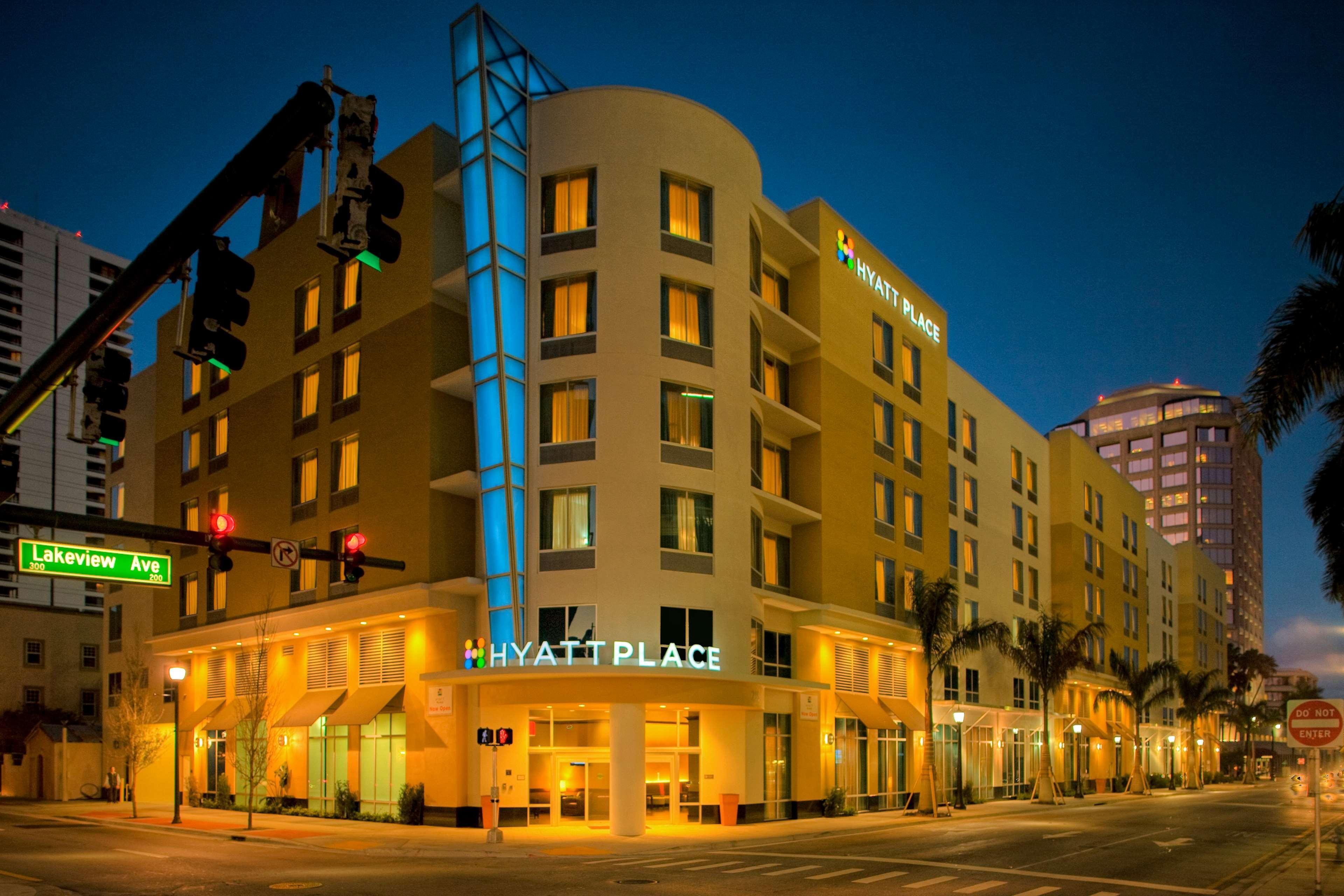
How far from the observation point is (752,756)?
1473 inches

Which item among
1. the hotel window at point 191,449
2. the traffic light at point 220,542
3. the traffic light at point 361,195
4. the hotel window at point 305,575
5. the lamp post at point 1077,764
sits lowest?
the lamp post at point 1077,764

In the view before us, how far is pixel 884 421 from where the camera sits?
49406 mm

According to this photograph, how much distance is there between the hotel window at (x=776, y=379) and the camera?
142ft

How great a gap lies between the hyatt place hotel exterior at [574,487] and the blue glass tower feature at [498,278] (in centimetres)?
11

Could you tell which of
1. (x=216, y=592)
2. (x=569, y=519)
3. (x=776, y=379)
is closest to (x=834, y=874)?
(x=569, y=519)

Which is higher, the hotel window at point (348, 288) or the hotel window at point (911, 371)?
the hotel window at point (348, 288)

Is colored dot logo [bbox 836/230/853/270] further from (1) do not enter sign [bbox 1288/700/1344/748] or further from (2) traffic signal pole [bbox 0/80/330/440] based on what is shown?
(2) traffic signal pole [bbox 0/80/330/440]

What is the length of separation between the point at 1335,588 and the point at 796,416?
2172 cm

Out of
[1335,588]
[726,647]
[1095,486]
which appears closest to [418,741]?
[726,647]

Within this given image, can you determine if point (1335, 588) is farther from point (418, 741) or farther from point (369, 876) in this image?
point (418, 741)

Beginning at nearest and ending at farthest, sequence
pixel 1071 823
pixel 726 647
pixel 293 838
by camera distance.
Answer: pixel 293 838 → pixel 726 647 → pixel 1071 823

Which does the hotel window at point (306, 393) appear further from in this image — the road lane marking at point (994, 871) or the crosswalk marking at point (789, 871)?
the crosswalk marking at point (789, 871)

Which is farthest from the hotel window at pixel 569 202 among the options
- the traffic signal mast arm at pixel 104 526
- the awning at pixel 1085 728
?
the awning at pixel 1085 728

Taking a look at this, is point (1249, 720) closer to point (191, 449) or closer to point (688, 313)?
point (688, 313)
